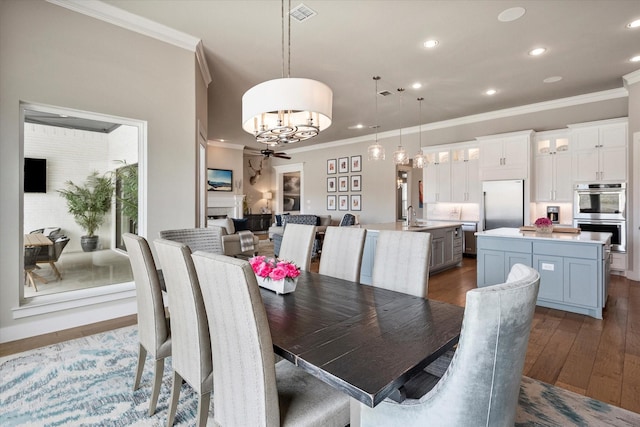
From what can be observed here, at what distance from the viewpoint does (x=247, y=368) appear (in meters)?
1.14

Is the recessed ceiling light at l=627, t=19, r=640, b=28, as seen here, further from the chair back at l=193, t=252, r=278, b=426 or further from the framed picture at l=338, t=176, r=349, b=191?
the framed picture at l=338, t=176, r=349, b=191

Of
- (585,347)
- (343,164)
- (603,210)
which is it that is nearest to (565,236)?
(585,347)

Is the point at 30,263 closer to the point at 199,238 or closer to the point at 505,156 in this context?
the point at 199,238

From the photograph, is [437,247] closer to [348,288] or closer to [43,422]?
[348,288]

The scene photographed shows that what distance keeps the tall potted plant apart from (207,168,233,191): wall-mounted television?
5.95 m

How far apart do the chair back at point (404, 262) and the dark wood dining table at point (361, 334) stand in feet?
0.55

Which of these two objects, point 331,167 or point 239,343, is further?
point 331,167

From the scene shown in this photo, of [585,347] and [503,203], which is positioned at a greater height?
[503,203]

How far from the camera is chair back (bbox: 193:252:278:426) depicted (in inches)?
42.4

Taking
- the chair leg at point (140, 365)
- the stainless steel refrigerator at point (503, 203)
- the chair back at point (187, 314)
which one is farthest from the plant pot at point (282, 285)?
the stainless steel refrigerator at point (503, 203)

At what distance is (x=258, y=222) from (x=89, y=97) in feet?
26.3

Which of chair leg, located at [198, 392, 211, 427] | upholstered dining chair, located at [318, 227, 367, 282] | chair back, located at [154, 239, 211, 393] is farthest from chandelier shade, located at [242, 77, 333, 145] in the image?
chair leg, located at [198, 392, 211, 427]

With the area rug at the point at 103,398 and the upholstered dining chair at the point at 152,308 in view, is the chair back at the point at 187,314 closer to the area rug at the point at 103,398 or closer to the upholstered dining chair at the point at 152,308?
the upholstered dining chair at the point at 152,308

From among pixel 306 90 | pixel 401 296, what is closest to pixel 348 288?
pixel 401 296
